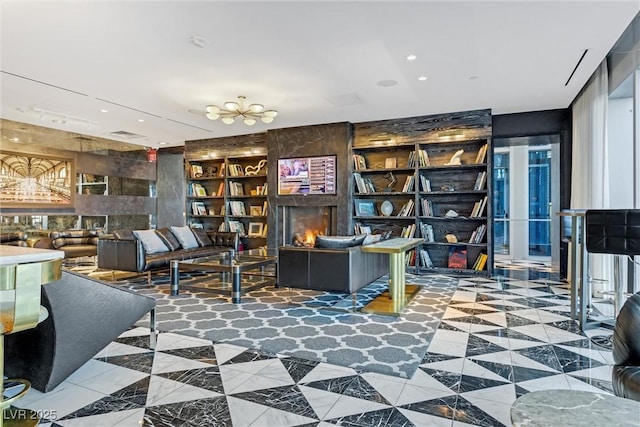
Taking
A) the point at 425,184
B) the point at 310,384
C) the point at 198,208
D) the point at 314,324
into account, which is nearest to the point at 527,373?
the point at 310,384

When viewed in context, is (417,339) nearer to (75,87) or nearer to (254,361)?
(254,361)

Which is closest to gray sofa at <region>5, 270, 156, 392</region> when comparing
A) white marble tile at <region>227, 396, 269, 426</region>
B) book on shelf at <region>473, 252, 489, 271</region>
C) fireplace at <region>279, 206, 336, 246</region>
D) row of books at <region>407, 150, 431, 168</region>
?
white marble tile at <region>227, 396, 269, 426</region>

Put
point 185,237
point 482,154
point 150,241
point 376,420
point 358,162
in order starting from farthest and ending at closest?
1. point 358,162
2. point 185,237
3. point 482,154
4. point 150,241
5. point 376,420

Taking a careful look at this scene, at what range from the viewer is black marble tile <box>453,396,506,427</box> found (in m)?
1.86

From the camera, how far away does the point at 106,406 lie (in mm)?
2053

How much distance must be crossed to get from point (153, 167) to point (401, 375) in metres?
8.48

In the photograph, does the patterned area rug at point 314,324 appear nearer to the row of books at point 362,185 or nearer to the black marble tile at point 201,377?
the black marble tile at point 201,377

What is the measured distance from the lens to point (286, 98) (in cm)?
520

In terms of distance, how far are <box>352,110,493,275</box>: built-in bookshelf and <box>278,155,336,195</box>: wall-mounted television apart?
0.45 meters

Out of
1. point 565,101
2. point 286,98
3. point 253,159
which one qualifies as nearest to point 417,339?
point 286,98

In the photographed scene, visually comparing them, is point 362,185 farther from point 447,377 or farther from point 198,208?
point 447,377

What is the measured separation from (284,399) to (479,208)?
4.82m

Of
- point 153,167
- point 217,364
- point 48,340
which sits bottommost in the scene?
point 217,364

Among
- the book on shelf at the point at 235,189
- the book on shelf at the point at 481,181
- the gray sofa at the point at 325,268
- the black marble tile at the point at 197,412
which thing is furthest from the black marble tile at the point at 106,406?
the book on shelf at the point at 235,189
